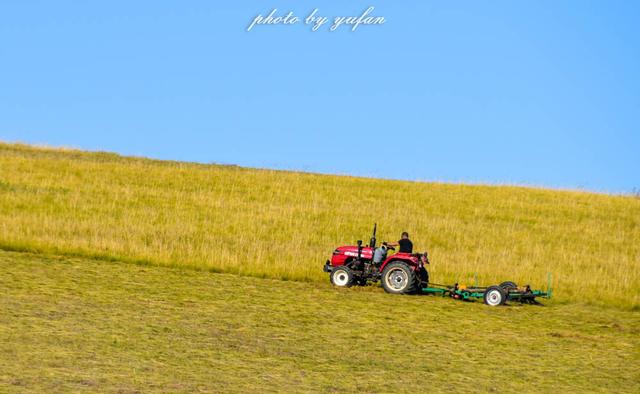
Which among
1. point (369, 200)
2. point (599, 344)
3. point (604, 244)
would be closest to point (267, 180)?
point (369, 200)

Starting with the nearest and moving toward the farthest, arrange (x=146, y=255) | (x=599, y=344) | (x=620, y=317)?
(x=599, y=344) < (x=620, y=317) < (x=146, y=255)

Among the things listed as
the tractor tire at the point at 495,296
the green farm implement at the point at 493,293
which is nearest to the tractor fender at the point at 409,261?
the green farm implement at the point at 493,293

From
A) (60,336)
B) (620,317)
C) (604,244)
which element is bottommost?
(60,336)

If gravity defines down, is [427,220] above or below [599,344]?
above

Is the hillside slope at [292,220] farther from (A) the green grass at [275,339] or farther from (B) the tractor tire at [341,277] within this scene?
(A) the green grass at [275,339]

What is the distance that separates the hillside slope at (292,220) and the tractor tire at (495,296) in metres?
3.07

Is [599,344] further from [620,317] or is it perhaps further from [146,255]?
[146,255]

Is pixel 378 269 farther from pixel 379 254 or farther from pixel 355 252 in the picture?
pixel 355 252

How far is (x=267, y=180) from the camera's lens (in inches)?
1769

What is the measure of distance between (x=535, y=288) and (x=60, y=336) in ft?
45.6

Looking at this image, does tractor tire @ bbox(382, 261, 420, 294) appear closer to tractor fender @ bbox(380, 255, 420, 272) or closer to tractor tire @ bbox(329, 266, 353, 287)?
tractor fender @ bbox(380, 255, 420, 272)

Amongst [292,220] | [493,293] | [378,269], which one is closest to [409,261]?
[378,269]

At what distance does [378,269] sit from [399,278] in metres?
0.76

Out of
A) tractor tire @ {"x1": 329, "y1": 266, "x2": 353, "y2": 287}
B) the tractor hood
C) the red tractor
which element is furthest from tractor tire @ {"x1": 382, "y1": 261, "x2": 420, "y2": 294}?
tractor tire @ {"x1": 329, "y1": 266, "x2": 353, "y2": 287}
